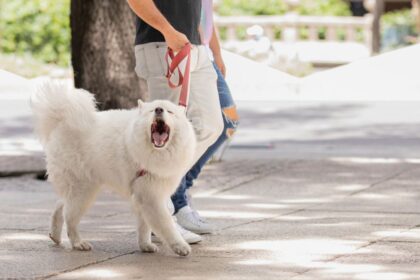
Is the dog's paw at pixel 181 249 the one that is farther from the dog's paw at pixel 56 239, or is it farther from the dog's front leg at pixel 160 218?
the dog's paw at pixel 56 239

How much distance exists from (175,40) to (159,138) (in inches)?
29.3

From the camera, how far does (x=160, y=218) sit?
7.10 m

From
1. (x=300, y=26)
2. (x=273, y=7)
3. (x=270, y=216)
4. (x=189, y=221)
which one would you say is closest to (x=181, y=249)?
(x=189, y=221)

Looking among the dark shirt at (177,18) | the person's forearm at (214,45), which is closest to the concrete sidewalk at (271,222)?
the person's forearm at (214,45)

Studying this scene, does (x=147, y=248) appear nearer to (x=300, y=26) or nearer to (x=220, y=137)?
(x=220, y=137)

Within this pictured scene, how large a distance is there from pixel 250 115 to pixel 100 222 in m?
10.9

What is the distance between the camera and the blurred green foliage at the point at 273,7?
101ft

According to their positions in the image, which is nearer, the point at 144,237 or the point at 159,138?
the point at 159,138

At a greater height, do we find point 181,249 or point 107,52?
point 107,52

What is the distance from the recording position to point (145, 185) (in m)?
7.14

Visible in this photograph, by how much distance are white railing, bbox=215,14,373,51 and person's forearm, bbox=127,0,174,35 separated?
65.9 feet

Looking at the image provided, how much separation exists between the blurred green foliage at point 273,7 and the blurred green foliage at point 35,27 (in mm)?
5176

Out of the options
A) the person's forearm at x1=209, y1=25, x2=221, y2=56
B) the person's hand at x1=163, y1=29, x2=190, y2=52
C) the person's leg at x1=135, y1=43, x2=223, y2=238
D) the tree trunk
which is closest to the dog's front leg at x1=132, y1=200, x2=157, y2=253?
the person's leg at x1=135, y1=43, x2=223, y2=238

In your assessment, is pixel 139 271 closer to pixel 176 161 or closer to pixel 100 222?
pixel 176 161
